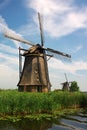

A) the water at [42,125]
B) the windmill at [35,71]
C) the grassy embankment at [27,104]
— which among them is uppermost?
the windmill at [35,71]

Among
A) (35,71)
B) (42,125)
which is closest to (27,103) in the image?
(42,125)

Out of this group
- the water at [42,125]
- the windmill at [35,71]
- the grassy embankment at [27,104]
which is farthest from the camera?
the windmill at [35,71]

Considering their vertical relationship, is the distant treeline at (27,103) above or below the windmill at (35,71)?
below

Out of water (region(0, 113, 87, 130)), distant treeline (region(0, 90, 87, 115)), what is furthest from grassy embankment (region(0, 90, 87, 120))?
water (region(0, 113, 87, 130))

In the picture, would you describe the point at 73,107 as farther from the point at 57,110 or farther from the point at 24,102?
the point at 24,102

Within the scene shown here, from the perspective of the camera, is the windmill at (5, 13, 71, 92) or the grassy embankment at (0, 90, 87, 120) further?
the windmill at (5, 13, 71, 92)

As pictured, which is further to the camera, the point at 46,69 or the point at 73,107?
the point at 46,69

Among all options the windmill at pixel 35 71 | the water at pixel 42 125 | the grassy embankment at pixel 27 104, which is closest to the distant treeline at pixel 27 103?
the grassy embankment at pixel 27 104

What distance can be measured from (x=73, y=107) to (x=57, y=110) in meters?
4.12

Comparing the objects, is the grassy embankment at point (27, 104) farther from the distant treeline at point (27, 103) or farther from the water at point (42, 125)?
the water at point (42, 125)

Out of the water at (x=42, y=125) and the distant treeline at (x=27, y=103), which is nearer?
the water at (x=42, y=125)

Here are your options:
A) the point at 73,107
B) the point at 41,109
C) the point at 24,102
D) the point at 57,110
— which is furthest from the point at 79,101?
the point at 24,102

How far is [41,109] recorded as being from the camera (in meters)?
22.5

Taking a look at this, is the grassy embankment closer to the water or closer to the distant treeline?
the distant treeline
